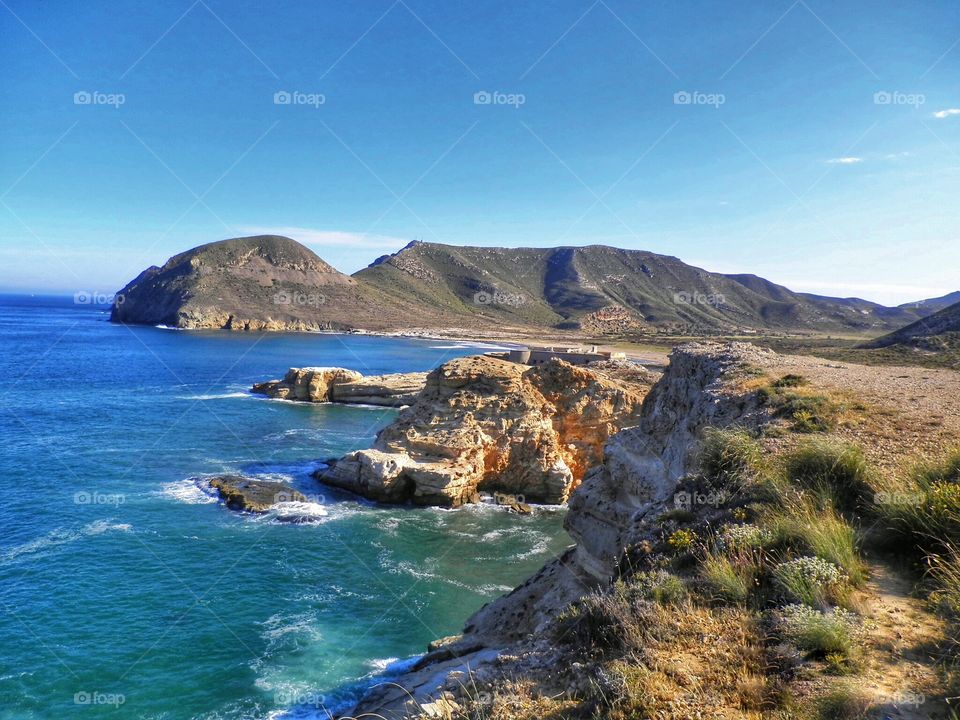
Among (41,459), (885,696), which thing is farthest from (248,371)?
(885,696)

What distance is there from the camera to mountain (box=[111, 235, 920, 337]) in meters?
133

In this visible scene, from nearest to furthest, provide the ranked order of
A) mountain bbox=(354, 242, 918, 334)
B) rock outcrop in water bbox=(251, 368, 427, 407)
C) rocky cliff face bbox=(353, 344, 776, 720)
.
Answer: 1. rocky cliff face bbox=(353, 344, 776, 720)
2. rock outcrop in water bbox=(251, 368, 427, 407)
3. mountain bbox=(354, 242, 918, 334)

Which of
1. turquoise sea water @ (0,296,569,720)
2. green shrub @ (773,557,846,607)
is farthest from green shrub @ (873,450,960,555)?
turquoise sea water @ (0,296,569,720)

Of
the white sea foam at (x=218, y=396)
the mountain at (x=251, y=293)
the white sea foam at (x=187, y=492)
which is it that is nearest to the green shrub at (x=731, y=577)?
the white sea foam at (x=187, y=492)

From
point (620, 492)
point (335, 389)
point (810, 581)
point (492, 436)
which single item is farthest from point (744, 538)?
point (335, 389)

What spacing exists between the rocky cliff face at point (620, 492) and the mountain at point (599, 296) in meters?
132

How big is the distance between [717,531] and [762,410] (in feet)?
13.9

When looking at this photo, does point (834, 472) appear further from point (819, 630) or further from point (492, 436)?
point (492, 436)

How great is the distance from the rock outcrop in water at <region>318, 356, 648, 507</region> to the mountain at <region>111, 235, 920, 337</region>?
10917 centimetres

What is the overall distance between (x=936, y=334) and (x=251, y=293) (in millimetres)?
133813

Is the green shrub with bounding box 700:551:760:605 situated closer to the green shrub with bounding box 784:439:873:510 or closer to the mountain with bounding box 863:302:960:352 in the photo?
the green shrub with bounding box 784:439:873:510

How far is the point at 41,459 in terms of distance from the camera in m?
28.5

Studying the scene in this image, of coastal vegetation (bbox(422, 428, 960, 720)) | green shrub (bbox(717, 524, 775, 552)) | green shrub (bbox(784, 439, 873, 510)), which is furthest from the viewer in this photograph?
green shrub (bbox(784, 439, 873, 510))

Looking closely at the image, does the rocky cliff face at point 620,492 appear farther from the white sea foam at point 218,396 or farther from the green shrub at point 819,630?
the white sea foam at point 218,396
